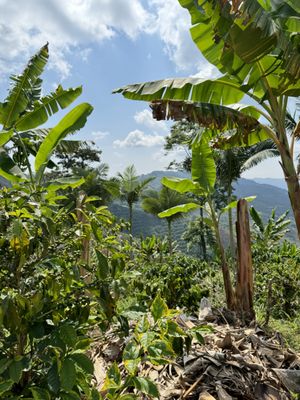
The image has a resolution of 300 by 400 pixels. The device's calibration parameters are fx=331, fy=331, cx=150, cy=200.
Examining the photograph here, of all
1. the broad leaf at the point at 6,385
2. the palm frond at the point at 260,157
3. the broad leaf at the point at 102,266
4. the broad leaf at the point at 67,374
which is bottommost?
the broad leaf at the point at 6,385

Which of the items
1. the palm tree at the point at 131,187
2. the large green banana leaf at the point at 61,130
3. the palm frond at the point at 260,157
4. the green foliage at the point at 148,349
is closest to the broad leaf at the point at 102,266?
Answer: the green foliage at the point at 148,349

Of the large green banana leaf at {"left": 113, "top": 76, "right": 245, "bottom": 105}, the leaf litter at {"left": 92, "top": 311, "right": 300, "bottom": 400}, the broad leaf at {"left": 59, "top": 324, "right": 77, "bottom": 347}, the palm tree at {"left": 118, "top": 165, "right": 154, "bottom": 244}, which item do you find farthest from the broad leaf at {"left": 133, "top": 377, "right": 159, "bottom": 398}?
the palm tree at {"left": 118, "top": 165, "right": 154, "bottom": 244}

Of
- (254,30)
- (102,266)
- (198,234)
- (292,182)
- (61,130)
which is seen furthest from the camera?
(198,234)

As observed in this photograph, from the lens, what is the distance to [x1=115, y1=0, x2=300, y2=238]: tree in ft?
11.4

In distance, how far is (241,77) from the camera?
424 centimetres

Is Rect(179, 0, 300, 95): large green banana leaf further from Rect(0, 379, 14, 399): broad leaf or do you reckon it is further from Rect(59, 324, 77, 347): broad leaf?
Rect(0, 379, 14, 399): broad leaf

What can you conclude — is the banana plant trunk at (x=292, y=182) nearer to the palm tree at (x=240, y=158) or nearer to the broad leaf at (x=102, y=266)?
the broad leaf at (x=102, y=266)

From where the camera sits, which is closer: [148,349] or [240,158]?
[148,349]

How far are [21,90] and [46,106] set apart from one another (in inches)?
19.4

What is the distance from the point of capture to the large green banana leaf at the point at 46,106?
4.95 metres

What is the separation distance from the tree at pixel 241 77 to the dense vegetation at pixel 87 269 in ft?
0.08

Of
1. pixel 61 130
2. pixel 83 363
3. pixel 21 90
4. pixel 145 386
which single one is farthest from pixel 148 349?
pixel 21 90

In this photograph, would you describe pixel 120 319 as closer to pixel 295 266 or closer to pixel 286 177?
pixel 286 177

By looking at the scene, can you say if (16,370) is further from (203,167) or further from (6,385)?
(203,167)
